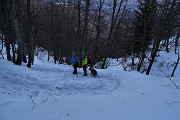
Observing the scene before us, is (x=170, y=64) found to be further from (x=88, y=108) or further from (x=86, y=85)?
(x=88, y=108)

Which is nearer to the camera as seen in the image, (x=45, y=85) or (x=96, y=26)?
(x=45, y=85)

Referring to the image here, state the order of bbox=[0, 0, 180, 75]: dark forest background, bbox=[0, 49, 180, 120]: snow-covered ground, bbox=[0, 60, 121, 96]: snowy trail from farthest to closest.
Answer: bbox=[0, 0, 180, 75]: dark forest background, bbox=[0, 60, 121, 96]: snowy trail, bbox=[0, 49, 180, 120]: snow-covered ground

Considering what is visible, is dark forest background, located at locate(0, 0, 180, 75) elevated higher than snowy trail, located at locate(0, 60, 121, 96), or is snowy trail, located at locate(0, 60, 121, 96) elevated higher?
dark forest background, located at locate(0, 0, 180, 75)

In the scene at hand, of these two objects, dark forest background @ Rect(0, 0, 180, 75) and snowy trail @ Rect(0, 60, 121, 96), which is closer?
snowy trail @ Rect(0, 60, 121, 96)

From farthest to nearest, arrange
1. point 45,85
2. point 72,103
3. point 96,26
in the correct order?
1. point 96,26
2. point 45,85
3. point 72,103

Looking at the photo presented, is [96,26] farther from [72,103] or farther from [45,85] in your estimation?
[72,103]

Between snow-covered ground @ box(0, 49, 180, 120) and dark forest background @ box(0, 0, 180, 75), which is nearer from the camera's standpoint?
snow-covered ground @ box(0, 49, 180, 120)

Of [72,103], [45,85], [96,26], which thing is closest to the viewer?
[72,103]

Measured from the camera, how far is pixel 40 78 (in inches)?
487

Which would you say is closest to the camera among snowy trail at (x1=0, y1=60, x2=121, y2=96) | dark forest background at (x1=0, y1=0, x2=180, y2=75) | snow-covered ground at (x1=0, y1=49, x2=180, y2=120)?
snow-covered ground at (x1=0, y1=49, x2=180, y2=120)

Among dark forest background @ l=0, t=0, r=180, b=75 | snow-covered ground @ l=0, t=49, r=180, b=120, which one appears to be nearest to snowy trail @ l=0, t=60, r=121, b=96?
snow-covered ground @ l=0, t=49, r=180, b=120

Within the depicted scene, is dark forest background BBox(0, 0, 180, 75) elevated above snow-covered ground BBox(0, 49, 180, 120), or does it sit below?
above

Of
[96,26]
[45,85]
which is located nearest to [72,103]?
[45,85]

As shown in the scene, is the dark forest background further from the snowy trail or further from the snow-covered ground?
the snow-covered ground
